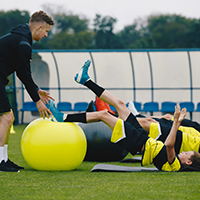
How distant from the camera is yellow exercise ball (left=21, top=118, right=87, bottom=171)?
14.8 ft

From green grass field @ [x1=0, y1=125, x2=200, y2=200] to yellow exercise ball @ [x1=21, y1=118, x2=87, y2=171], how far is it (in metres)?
0.13

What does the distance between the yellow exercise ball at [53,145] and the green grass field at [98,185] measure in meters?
0.13

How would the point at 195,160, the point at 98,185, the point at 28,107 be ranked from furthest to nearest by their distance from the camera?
the point at 28,107
the point at 195,160
the point at 98,185

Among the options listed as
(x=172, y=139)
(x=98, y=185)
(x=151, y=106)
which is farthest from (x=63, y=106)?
(x=98, y=185)

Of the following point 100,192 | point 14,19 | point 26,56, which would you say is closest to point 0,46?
point 26,56

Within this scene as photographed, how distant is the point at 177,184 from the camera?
377 centimetres

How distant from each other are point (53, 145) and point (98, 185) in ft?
3.34

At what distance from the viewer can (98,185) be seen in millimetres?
3725

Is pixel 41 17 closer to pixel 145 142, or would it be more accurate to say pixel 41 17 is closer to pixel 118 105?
pixel 118 105

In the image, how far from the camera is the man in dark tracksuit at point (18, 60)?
4.49 metres

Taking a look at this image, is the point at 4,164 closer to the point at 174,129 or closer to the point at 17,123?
the point at 174,129

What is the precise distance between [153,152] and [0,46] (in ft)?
7.94

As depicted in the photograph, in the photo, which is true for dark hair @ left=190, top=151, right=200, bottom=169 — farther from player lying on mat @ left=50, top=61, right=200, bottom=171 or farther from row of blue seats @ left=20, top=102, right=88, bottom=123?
row of blue seats @ left=20, top=102, right=88, bottom=123

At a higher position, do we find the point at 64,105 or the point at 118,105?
the point at 118,105
